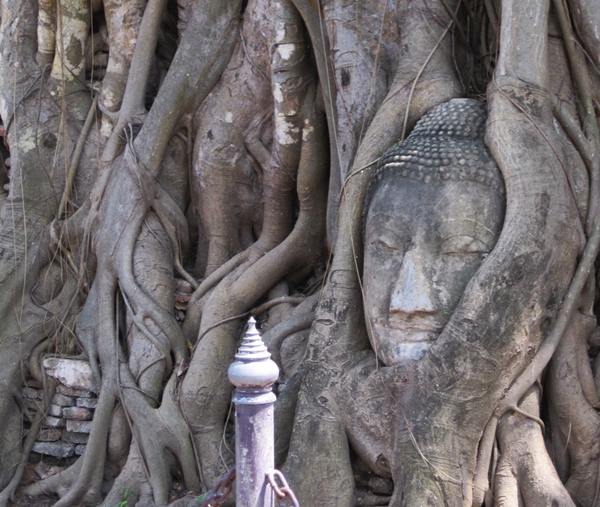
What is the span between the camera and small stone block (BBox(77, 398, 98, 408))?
4.68 metres

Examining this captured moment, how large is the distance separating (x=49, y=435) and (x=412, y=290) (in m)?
2.59

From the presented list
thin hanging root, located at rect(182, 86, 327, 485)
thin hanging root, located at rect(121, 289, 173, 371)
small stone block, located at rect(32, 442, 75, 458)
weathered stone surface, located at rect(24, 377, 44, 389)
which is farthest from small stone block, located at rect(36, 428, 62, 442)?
thin hanging root, located at rect(182, 86, 327, 485)

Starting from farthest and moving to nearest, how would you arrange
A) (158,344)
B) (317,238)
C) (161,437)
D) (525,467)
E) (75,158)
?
1. (75,158)
2. (317,238)
3. (158,344)
4. (161,437)
5. (525,467)

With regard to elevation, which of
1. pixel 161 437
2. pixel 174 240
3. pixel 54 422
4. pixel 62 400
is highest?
pixel 174 240

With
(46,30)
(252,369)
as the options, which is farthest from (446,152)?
(46,30)

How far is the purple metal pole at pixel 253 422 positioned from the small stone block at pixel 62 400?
2.56m

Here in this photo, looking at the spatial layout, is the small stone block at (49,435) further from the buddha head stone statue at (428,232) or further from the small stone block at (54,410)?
the buddha head stone statue at (428,232)

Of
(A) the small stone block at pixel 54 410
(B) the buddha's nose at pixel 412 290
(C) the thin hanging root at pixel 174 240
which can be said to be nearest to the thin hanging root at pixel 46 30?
(C) the thin hanging root at pixel 174 240

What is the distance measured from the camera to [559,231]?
125 inches

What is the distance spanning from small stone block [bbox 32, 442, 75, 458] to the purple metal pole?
8.47ft

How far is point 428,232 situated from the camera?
131 inches

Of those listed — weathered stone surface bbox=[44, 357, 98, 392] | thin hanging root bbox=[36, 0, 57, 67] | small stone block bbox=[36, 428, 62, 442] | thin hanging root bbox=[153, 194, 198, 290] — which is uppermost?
thin hanging root bbox=[36, 0, 57, 67]

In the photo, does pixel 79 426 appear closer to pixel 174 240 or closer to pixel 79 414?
pixel 79 414

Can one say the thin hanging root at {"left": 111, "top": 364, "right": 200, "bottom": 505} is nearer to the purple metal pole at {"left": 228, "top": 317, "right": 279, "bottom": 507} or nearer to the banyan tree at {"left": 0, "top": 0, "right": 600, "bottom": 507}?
the banyan tree at {"left": 0, "top": 0, "right": 600, "bottom": 507}
